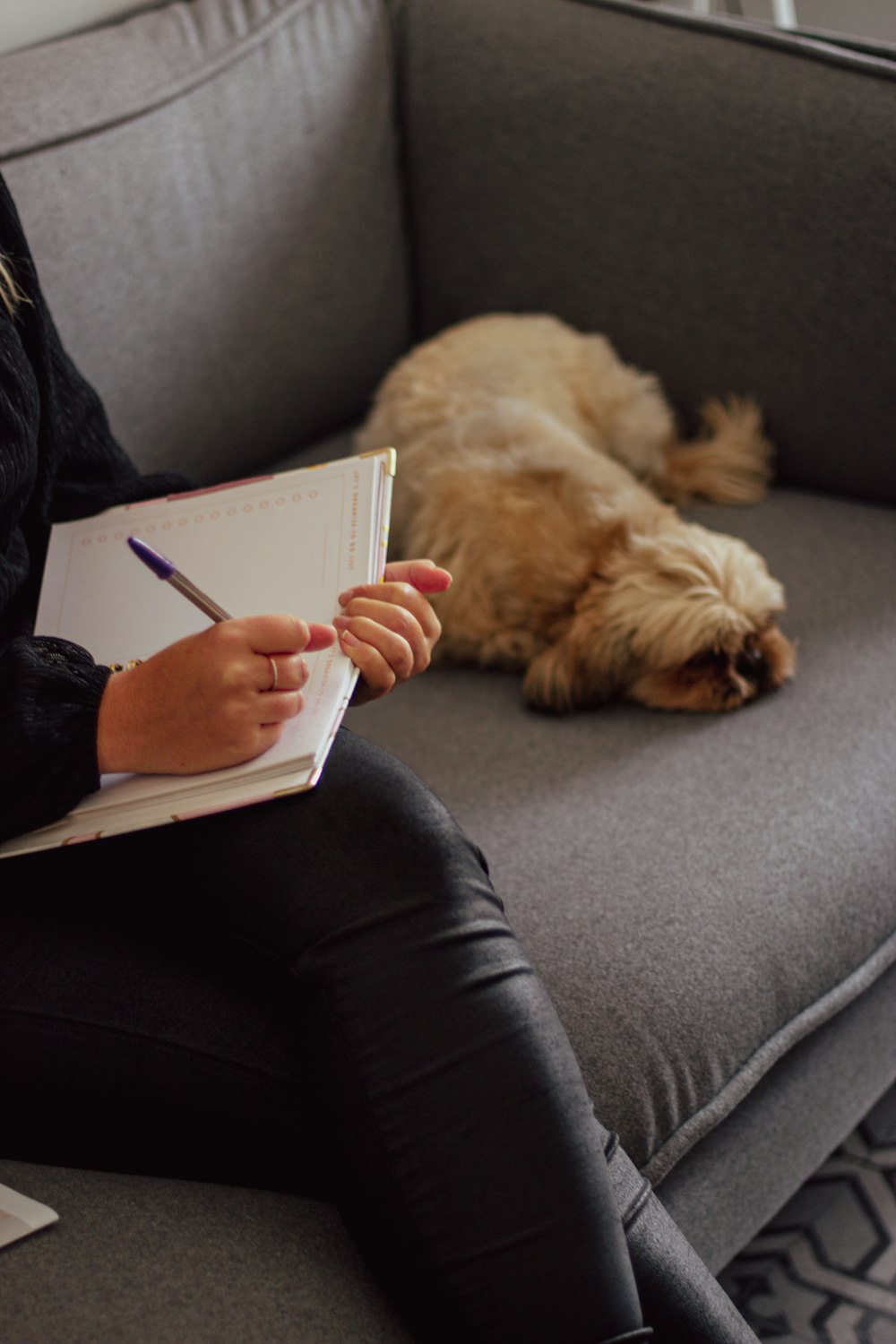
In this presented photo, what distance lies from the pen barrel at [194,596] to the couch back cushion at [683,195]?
118 centimetres

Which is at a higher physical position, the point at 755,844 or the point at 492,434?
the point at 492,434

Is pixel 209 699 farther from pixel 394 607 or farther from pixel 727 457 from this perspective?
pixel 727 457

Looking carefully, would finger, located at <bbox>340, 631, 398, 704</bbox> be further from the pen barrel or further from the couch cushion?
the couch cushion

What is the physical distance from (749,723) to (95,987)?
0.87 meters

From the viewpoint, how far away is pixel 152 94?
1.60m

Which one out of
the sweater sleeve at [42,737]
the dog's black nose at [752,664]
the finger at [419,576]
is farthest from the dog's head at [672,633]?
the sweater sleeve at [42,737]

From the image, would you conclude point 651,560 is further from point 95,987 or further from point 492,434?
point 95,987

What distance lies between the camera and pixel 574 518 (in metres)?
1.65

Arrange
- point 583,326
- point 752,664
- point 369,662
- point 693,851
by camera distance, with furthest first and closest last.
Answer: point 583,326 < point 752,664 < point 693,851 < point 369,662

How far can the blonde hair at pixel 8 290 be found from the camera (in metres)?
0.96

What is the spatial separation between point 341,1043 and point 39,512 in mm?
591

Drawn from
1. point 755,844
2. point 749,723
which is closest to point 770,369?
point 749,723

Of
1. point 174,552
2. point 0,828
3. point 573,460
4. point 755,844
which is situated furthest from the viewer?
point 573,460

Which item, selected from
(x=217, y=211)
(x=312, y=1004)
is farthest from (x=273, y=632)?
(x=217, y=211)
